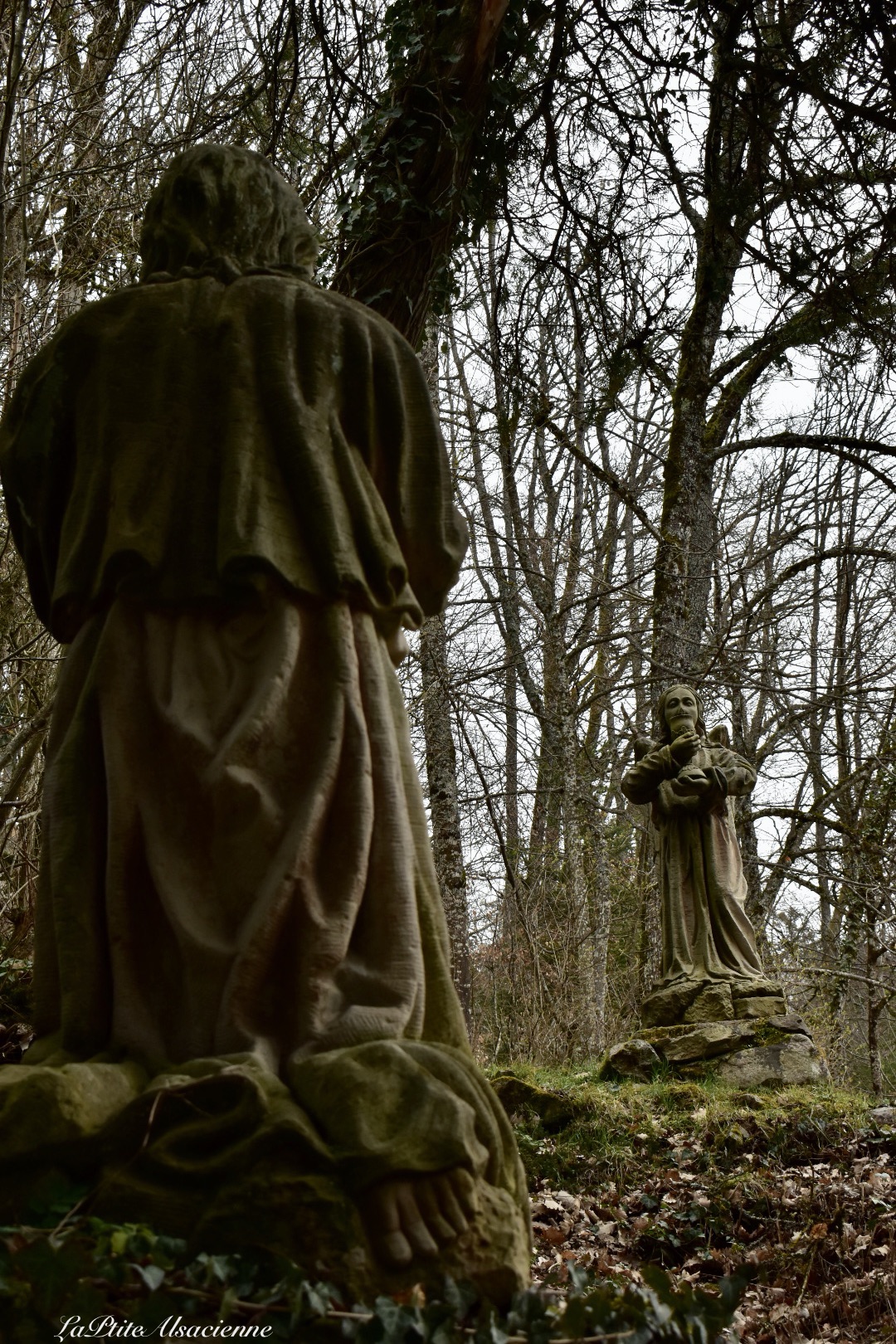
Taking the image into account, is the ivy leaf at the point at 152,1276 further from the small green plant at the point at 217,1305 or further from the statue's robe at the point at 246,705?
the statue's robe at the point at 246,705

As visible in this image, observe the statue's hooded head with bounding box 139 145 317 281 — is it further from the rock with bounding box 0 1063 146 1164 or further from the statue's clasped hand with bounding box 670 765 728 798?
the statue's clasped hand with bounding box 670 765 728 798

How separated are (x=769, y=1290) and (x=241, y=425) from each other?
15.8 feet

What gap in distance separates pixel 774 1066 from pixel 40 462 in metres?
8.83

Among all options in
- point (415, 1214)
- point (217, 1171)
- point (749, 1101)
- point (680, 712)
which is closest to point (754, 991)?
point (749, 1101)

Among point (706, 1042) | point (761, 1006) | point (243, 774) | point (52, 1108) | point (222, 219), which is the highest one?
point (222, 219)

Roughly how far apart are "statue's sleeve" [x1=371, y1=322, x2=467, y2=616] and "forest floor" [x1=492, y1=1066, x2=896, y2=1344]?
107 inches

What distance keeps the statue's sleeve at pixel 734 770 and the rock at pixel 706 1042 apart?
92.1 inches

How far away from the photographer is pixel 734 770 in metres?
13.0

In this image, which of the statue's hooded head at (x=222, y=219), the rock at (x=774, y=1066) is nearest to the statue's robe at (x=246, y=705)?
the statue's hooded head at (x=222, y=219)

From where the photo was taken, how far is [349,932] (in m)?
3.02

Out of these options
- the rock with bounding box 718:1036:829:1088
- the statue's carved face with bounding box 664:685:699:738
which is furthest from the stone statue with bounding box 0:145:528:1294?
the statue's carved face with bounding box 664:685:699:738

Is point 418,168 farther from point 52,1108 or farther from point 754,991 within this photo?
point 754,991

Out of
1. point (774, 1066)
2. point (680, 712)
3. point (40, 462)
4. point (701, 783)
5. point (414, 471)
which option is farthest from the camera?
point (680, 712)

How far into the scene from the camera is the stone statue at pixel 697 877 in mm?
11961
